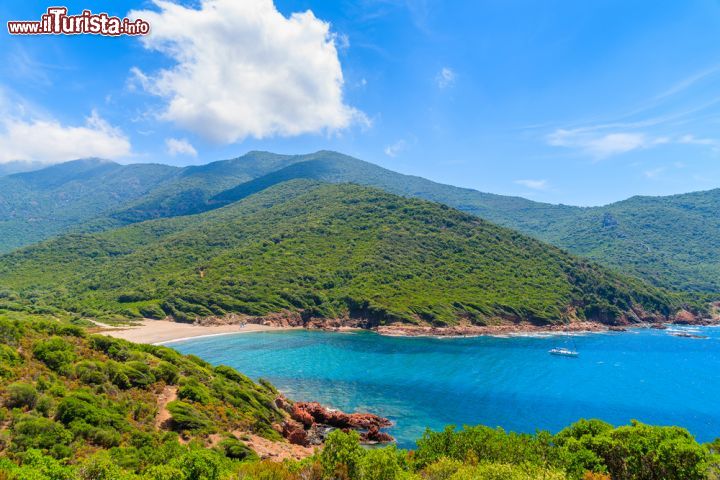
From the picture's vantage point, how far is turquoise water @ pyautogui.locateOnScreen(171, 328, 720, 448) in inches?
2016

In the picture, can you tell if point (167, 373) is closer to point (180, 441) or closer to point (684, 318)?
point (180, 441)

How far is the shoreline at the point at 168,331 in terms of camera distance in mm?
87188

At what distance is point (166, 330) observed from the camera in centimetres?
9700

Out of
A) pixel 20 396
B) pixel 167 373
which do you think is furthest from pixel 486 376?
pixel 20 396

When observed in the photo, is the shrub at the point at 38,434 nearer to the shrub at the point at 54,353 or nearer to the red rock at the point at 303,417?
the shrub at the point at 54,353

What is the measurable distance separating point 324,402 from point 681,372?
71435 millimetres

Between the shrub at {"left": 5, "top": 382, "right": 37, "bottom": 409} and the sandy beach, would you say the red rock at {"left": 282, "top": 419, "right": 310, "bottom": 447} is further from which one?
the sandy beach

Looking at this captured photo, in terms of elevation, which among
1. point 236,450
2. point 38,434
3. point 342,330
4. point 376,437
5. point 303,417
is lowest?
point 342,330

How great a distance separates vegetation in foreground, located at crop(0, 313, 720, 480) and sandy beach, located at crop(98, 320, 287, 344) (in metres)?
53.2

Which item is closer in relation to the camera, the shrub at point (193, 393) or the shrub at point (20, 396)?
the shrub at point (20, 396)

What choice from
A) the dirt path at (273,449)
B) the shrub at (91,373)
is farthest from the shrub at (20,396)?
the dirt path at (273,449)

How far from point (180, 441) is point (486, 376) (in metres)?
52.8

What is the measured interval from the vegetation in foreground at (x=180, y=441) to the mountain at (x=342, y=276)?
252 feet

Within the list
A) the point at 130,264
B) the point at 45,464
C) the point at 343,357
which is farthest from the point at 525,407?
the point at 130,264
